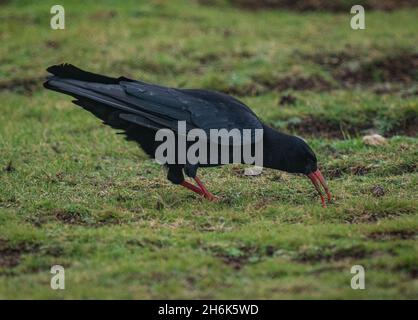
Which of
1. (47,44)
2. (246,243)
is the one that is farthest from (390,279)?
(47,44)

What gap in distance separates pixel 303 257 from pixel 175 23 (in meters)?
8.75

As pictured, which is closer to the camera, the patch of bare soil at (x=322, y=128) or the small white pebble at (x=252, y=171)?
the small white pebble at (x=252, y=171)

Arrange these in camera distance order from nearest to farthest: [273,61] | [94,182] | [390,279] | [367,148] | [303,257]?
[390,279], [303,257], [94,182], [367,148], [273,61]

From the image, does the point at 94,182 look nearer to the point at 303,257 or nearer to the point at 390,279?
the point at 303,257

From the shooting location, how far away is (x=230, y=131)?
6.98 meters

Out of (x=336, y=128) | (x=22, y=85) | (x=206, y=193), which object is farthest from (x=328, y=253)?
(x=22, y=85)

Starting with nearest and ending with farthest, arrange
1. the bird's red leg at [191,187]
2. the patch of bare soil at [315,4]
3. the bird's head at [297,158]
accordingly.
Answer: the bird's head at [297,158], the bird's red leg at [191,187], the patch of bare soil at [315,4]

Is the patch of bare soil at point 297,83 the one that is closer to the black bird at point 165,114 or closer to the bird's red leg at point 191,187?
the black bird at point 165,114

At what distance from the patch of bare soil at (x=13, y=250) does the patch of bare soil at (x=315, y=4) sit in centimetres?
1038

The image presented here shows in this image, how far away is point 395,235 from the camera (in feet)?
19.1

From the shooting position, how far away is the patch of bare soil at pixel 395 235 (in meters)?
5.78

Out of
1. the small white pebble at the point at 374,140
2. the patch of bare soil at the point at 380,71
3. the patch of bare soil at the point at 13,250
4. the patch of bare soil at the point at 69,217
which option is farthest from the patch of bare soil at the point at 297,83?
the patch of bare soil at the point at 13,250

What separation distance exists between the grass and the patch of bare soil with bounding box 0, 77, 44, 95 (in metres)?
0.02

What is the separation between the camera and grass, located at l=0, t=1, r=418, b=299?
17.3ft
